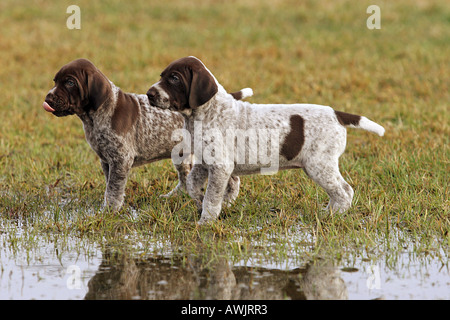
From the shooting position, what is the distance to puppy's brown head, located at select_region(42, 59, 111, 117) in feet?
21.4

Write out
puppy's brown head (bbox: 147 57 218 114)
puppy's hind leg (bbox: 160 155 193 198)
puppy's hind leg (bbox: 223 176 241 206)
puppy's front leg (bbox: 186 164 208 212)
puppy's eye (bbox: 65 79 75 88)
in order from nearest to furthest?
1. puppy's brown head (bbox: 147 57 218 114)
2. puppy's eye (bbox: 65 79 75 88)
3. puppy's front leg (bbox: 186 164 208 212)
4. puppy's hind leg (bbox: 223 176 241 206)
5. puppy's hind leg (bbox: 160 155 193 198)

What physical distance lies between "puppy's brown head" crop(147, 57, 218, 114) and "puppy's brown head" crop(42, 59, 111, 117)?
622mm

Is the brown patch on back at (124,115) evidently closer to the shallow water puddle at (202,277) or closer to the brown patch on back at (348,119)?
the shallow water puddle at (202,277)

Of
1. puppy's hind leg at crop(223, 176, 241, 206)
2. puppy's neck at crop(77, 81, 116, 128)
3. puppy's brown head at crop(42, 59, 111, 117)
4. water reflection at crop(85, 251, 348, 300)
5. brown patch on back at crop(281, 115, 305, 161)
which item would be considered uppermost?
puppy's brown head at crop(42, 59, 111, 117)

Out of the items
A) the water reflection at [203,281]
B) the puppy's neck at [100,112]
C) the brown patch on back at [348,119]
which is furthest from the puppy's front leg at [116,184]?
the brown patch on back at [348,119]

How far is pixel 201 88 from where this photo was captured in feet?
20.7

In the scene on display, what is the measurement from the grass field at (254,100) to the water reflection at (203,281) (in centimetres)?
36

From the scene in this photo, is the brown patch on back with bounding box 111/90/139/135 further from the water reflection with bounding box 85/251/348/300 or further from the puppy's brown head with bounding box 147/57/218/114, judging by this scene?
the water reflection with bounding box 85/251/348/300

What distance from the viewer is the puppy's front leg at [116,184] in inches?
275

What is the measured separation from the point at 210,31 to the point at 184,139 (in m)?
11.2

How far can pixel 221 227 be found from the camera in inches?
249

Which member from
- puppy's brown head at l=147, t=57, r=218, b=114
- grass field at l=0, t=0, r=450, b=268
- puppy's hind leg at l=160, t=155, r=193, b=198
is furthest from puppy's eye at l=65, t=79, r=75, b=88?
puppy's hind leg at l=160, t=155, r=193, b=198

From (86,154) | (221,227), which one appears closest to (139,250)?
(221,227)

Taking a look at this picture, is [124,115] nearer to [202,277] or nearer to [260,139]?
[260,139]
